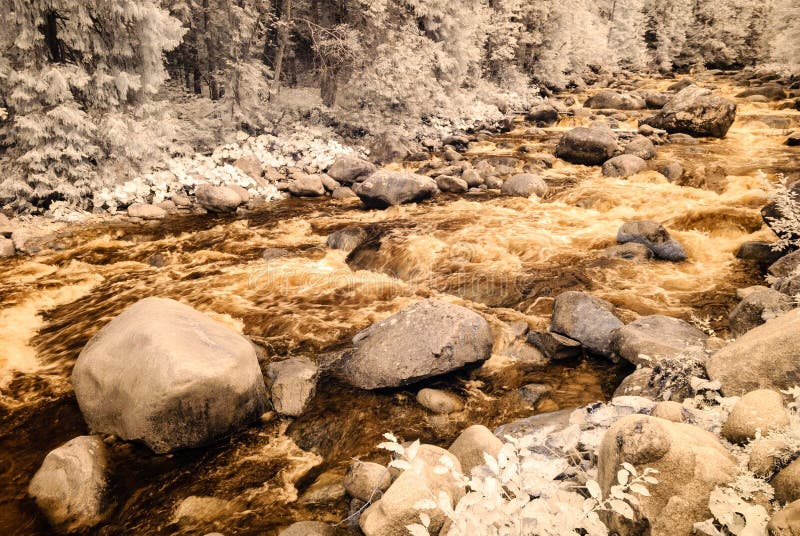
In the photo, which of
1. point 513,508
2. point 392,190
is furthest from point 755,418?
point 392,190

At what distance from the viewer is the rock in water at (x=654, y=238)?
7402 millimetres

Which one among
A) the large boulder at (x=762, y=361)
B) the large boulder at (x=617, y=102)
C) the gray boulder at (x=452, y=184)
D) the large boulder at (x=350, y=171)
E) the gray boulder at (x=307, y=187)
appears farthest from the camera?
the large boulder at (x=617, y=102)

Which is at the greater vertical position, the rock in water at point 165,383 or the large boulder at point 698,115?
the large boulder at point 698,115

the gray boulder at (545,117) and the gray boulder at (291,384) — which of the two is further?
the gray boulder at (545,117)

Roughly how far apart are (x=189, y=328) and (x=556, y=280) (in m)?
5.28

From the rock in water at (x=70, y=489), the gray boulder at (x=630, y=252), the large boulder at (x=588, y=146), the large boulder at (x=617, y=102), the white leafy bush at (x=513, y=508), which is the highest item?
the large boulder at (x=617, y=102)

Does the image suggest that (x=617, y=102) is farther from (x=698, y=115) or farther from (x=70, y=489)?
(x=70, y=489)

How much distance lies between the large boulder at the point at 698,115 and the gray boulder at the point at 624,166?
4.47m

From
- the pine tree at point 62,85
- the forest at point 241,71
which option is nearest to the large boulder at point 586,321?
the forest at point 241,71

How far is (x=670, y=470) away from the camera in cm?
217

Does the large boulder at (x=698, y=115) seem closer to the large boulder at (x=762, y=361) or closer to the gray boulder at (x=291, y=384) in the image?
the large boulder at (x=762, y=361)

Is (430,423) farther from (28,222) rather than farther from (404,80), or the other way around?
(404,80)

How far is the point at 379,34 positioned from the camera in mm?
15797

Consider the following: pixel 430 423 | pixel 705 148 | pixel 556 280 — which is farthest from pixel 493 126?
pixel 430 423
